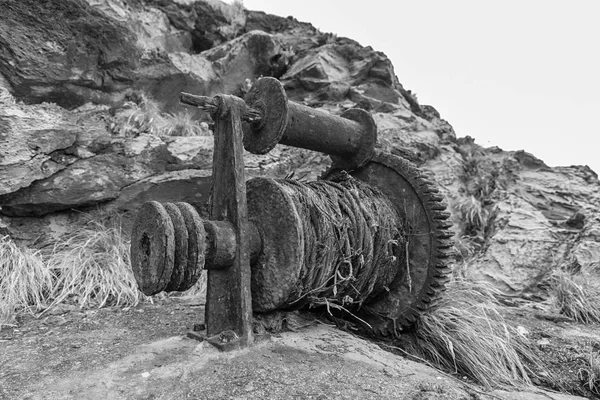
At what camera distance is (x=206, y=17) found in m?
8.28

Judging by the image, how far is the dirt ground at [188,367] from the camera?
2068 mm

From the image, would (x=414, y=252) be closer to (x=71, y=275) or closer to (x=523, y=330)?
(x=523, y=330)

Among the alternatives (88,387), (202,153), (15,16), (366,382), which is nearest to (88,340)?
(88,387)

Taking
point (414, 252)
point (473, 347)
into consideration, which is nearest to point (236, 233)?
point (414, 252)

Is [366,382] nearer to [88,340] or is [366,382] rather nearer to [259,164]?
[88,340]

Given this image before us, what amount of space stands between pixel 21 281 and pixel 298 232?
2665 mm

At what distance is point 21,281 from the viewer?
3779mm

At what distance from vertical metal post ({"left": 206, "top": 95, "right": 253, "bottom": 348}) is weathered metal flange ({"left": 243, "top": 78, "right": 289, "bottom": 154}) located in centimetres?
20

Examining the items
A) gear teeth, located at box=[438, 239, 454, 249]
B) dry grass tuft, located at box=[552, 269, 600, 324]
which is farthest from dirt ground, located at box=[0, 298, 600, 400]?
dry grass tuft, located at box=[552, 269, 600, 324]

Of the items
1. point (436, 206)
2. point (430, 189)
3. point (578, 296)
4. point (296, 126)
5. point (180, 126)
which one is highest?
point (180, 126)

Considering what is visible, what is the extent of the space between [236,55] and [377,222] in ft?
17.9

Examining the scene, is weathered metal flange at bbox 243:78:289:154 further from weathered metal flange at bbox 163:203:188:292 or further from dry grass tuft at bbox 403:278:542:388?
dry grass tuft at bbox 403:278:542:388

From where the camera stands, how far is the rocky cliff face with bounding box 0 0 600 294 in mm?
4652

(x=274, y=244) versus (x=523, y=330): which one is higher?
(x=274, y=244)
